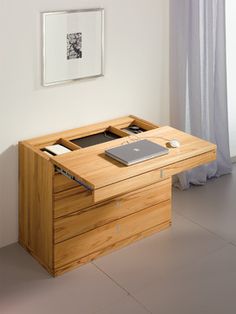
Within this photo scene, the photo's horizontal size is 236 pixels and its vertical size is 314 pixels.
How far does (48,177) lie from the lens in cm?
315

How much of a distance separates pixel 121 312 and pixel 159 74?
171 cm

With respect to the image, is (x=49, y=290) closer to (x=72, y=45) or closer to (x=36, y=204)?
(x=36, y=204)

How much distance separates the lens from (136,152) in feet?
10.4

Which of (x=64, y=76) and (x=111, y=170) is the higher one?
(x=64, y=76)

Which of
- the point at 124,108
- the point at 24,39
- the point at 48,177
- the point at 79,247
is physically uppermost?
the point at 24,39

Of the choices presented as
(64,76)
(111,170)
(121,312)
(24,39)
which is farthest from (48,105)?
(121,312)

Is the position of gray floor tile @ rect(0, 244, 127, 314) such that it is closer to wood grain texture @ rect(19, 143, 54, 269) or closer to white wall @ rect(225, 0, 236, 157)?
wood grain texture @ rect(19, 143, 54, 269)

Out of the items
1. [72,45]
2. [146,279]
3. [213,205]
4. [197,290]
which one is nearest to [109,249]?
[146,279]

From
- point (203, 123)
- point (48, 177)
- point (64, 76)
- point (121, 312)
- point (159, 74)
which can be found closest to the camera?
point (121, 312)

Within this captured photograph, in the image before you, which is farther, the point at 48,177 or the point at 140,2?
the point at 140,2

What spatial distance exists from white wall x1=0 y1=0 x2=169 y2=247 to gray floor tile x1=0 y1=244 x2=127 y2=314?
305 millimetres

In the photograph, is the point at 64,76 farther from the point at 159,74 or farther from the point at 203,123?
the point at 203,123

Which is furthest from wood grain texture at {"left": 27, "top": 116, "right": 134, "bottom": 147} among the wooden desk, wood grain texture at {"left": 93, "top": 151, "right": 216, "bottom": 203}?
wood grain texture at {"left": 93, "top": 151, "right": 216, "bottom": 203}

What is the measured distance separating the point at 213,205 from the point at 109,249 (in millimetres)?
938
